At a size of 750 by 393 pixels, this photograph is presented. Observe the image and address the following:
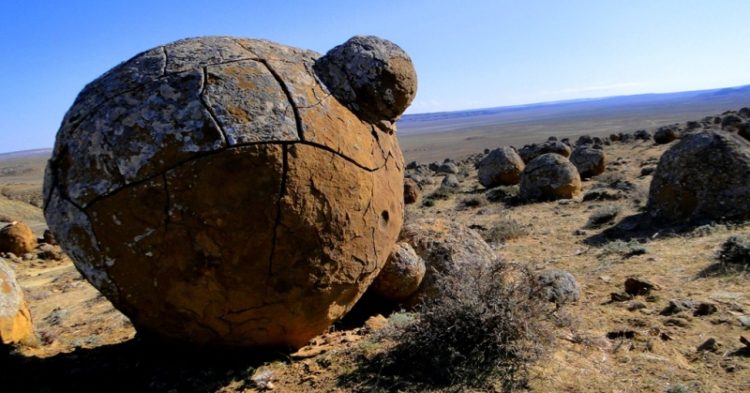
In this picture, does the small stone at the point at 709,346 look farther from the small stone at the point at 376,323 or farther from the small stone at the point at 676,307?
the small stone at the point at 376,323

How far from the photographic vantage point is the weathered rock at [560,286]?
18.7 ft

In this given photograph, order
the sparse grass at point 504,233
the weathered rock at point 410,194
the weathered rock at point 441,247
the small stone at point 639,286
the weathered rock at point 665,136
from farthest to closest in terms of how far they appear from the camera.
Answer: the weathered rock at point 665,136
the weathered rock at point 410,194
the sparse grass at point 504,233
the small stone at point 639,286
the weathered rock at point 441,247

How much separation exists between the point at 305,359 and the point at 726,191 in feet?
26.2

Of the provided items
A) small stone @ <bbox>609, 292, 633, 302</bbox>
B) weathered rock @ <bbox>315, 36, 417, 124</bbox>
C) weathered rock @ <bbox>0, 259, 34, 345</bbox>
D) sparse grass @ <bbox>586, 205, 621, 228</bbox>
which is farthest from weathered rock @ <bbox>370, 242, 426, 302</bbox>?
sparse grass @ <bbox>586, 205, 621, 228</bbox>

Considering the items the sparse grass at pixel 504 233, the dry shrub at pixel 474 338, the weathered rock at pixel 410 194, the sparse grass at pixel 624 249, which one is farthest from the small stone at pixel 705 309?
the weathered rock at pixel 410 194

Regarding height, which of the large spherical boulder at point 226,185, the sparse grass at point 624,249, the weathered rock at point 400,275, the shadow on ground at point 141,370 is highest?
the large spherical boulder at point 226,185

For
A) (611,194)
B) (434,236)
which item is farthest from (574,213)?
(434,236)

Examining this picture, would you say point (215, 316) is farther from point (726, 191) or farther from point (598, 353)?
point (726, 191)

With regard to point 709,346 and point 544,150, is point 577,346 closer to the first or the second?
point 709,346

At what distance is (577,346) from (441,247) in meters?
1.92

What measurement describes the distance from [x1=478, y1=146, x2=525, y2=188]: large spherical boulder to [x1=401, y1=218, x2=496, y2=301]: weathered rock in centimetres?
1128

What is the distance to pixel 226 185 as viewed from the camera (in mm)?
3438

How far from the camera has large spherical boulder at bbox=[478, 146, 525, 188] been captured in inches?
677

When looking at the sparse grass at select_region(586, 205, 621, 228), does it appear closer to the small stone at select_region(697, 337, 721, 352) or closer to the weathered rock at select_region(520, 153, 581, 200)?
the weathered rock at select_region(520, 153, 581, 200)
